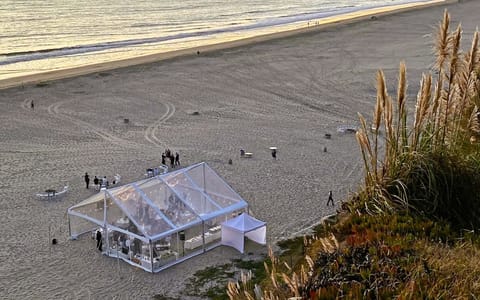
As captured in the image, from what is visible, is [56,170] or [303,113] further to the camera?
[303,113]

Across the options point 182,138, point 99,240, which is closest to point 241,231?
point 99,240

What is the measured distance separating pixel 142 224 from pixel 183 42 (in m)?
39.4

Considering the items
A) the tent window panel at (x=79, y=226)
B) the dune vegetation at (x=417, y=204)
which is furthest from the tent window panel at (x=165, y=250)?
the dune vegetation at (x=417, y=204)

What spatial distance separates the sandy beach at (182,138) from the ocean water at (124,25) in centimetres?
810

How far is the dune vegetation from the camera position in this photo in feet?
19.9

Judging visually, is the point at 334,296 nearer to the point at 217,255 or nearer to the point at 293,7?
the point at 217,255

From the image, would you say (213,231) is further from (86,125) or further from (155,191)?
(86,125)

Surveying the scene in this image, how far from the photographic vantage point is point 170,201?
617 inches

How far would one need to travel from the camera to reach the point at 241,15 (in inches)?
2985

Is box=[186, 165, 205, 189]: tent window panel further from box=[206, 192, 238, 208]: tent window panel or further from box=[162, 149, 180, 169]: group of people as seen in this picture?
box=[162, 149, 180, 169]: group of people

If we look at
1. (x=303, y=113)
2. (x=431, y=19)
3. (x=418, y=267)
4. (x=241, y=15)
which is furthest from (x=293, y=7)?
(x=418, y=267)

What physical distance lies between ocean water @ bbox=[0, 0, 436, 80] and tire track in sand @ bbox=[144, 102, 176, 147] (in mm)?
13685

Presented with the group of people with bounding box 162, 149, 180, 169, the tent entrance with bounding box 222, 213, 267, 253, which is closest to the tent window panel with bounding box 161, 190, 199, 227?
the tent entrance with bounding box 222, 213, 267, 253

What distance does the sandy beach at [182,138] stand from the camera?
14.6 metres
